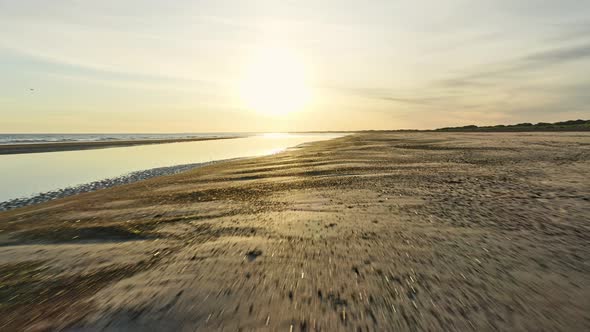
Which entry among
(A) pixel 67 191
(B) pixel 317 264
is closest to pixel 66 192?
(A) pixel 67 191

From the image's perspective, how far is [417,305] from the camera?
2.22m

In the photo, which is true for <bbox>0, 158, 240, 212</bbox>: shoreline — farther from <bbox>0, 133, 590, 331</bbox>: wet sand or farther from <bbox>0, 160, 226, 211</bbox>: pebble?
<bbox>0, 133, 590, 331</bbox>: wet sand

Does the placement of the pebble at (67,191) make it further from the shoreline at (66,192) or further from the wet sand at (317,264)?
the wet sand at (317,264)

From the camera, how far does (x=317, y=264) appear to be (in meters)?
3.08

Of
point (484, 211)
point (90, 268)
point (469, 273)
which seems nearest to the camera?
point (469, 273)

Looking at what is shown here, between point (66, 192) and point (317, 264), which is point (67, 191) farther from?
point (317, 264)

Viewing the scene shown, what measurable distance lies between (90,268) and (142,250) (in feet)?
2.04

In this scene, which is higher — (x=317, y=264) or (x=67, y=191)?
(x=317, y=264)

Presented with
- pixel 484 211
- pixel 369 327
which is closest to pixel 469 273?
pixel 369 327

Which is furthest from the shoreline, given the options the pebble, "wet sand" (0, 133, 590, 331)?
"wet sand" (0, 133, 590, 331)

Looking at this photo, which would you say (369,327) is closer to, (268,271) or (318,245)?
(268,271)

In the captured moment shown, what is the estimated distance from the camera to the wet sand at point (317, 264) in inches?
85.6

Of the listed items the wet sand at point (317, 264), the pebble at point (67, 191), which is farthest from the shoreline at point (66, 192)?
the wet sand at point (317, 264)

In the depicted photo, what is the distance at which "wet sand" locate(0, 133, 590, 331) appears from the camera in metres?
2.17
